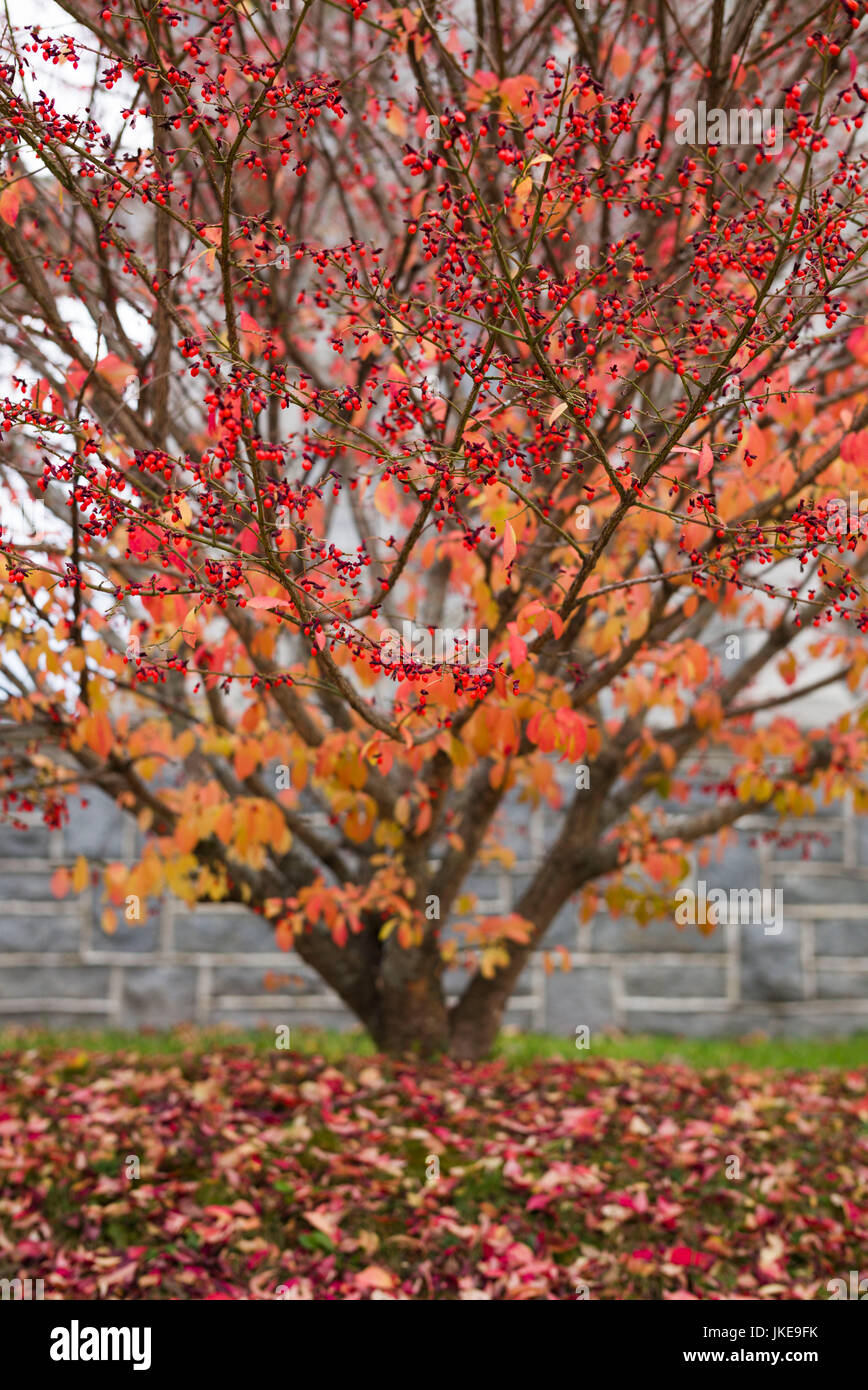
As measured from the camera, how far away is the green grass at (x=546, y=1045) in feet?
19.5

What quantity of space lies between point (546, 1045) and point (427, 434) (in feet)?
13.7

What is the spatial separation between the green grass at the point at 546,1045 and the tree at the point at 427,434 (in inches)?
47.3

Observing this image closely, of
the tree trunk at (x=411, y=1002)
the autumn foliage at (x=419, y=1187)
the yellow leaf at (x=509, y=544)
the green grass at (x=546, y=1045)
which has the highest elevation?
the yellow leaf at (x=509, y=544)

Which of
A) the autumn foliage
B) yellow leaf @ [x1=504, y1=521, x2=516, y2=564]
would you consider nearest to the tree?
yellow leaf @ [x1=504, y1=521, x2=516, y2=564]

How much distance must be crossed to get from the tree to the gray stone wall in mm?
1235

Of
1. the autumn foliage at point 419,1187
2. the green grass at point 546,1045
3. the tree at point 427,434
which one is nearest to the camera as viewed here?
the tree at point 427,434

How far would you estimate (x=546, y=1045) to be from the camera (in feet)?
20.3

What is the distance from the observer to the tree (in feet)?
7.70

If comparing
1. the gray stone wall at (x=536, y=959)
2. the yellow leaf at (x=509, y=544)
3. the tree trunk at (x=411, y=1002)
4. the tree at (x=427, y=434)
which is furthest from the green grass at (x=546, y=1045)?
the yellow leaf at (x=509, y=544)

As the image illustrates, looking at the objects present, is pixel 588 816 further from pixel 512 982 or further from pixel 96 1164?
pixel 96 1164

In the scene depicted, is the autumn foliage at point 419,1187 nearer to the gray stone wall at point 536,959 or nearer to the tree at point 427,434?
the tree at point 427,434

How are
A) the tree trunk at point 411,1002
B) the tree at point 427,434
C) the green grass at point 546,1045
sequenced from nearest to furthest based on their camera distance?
the tree at point 427,434 → the tree trunk at point 411,1002 → the green grass at point 546,1045

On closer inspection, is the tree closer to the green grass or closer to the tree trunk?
the tree trunk
